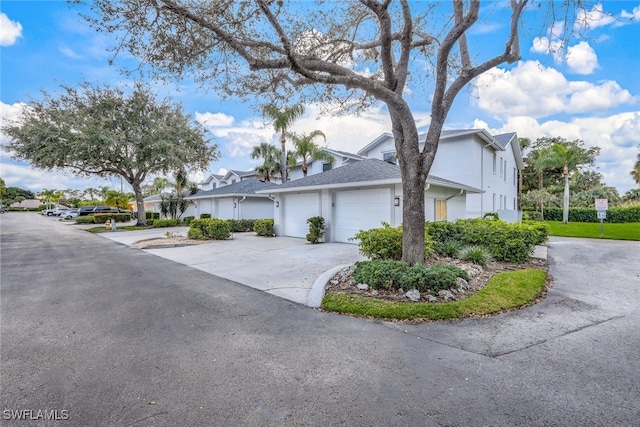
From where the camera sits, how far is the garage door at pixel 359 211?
39.8ft

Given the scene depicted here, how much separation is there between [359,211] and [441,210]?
3989mm

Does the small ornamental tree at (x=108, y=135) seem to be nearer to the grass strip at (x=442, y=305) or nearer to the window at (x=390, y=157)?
the window at (x=390, y=157)

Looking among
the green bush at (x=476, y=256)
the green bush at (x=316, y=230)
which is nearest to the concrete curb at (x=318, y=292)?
the green bush at (x=476, y=256)

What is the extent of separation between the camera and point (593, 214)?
25094mm

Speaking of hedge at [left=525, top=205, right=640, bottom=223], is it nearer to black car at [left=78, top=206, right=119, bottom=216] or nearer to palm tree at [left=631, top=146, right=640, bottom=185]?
palm tree at [left=631, top=146, right=640, bottom=185]

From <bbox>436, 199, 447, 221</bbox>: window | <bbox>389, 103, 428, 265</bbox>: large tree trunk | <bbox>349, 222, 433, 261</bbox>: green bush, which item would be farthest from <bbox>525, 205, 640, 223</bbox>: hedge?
<bbox>389, 103, 428, 265</bbox>: large tree trunk

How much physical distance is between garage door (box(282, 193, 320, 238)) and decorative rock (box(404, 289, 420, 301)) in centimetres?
961

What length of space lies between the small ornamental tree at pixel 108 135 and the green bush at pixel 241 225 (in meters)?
7.43

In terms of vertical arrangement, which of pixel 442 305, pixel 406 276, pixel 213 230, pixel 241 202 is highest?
pixel 241 202

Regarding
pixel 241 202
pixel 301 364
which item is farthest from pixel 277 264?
pixel 241 202

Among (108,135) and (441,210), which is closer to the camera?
(441,210)

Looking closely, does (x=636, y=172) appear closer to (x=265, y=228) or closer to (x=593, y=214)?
(x=593, y=214)

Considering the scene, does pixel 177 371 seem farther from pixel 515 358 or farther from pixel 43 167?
pixel 43 167

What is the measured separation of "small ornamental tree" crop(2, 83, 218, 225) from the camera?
816 inches
